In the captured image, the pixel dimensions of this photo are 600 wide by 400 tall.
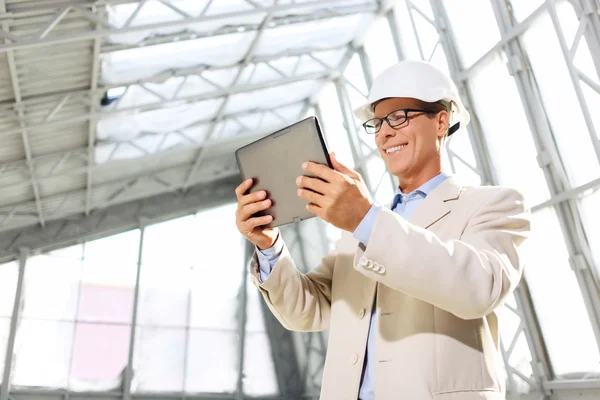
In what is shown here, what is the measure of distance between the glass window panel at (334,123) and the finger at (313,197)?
589 inches

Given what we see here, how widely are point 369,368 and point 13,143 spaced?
13689 mm

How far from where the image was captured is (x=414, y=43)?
42.0ft

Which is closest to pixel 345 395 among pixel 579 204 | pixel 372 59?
pixel 579 204

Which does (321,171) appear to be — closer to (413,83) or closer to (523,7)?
(413,83)

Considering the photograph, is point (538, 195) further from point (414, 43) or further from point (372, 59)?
point (372, 59)

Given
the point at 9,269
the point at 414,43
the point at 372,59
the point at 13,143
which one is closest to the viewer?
the point at 414,43

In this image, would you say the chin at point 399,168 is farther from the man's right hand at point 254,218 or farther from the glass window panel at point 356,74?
the glass window panel at point 356,74

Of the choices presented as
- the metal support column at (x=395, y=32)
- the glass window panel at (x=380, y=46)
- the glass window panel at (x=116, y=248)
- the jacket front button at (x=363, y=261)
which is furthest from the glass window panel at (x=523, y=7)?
the glass window panel at (x=116, y=248)

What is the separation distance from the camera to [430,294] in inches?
74.0

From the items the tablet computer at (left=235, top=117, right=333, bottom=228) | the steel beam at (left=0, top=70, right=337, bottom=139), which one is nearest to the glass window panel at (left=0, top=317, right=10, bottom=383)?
the steel beam at (left=0, top=70, right=337, bottom=139)

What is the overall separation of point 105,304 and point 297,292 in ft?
59.7

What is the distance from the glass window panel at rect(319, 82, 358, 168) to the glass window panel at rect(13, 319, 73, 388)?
397 inches

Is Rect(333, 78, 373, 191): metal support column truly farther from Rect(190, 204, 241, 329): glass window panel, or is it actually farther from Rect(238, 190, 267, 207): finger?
Rect(238, 190, 267, 207): finger

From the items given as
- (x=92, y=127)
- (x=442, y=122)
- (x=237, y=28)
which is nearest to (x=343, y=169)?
(x=442, y=122)
